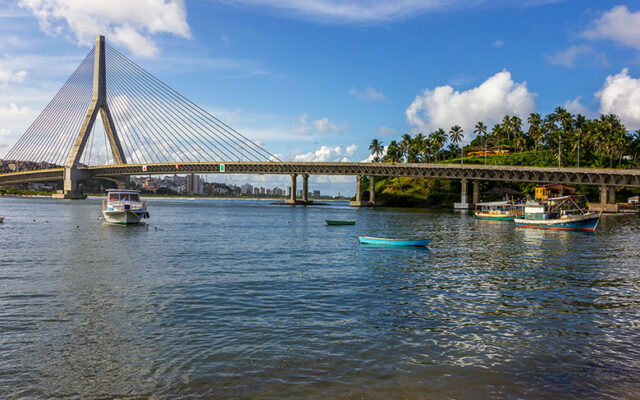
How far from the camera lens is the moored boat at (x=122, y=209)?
55.0 meters

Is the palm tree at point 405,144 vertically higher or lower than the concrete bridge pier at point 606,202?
higher

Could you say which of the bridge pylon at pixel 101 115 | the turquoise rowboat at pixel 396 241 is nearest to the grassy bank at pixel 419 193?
the bridge pylon at pixel 101 115

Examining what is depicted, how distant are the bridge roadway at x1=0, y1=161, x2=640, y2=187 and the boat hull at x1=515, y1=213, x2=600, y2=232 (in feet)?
196

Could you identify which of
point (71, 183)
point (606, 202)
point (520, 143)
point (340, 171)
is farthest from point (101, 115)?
point (520, 143)

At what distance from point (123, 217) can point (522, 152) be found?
16416 centimetres

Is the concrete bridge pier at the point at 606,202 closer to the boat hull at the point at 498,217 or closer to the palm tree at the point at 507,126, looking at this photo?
the boat hull at the point at 498,217

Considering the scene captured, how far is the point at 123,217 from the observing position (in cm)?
5488

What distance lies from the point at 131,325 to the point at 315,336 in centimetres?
610

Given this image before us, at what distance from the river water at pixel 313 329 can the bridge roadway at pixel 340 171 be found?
332 feet

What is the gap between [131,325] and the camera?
13.8 m

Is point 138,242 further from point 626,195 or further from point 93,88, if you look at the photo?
point 626,195

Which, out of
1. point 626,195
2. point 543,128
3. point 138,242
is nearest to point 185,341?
point 138,242

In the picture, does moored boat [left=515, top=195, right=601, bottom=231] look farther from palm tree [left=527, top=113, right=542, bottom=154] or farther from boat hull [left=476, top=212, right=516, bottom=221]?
palm tree [left=527, top=113, right=542, bottom=154]

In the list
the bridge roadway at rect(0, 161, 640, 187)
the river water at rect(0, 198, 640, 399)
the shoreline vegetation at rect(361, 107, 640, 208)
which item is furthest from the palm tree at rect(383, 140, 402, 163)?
the river water at rect(0, 198, 640, 399)
